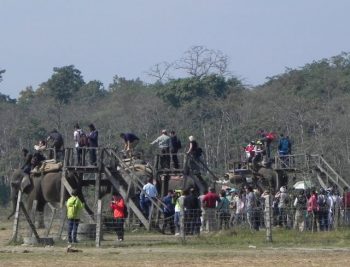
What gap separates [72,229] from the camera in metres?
33.9

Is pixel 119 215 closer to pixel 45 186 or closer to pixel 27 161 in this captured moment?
pixel 45 186

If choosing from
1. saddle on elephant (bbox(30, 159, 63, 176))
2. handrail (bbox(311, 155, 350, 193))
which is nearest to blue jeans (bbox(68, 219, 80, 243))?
saddle on elephant (bbox(30, 159, 63, 176))

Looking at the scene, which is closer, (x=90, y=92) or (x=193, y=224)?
(x=193, y=224)

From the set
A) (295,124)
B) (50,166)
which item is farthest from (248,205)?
(295,124)

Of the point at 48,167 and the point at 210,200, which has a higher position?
the point at 48,167

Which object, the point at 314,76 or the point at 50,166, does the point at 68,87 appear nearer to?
the point at 314,76

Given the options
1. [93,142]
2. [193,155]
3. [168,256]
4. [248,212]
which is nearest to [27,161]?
[93,142]

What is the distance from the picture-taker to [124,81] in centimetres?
13762

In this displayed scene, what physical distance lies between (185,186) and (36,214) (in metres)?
9.93

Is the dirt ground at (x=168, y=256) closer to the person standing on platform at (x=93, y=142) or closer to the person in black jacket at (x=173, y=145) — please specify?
the person standing on platform at (x=93, y=142)

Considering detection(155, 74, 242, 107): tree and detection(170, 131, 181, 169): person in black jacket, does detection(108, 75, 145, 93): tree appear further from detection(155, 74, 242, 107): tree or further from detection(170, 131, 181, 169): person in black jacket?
detection(170, 131, 181, 169): person in black jacket

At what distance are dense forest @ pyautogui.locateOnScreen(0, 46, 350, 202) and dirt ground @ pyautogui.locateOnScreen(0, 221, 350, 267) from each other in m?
35.8

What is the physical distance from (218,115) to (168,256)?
59108mm

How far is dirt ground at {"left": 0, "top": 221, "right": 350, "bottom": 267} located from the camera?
26.9m
